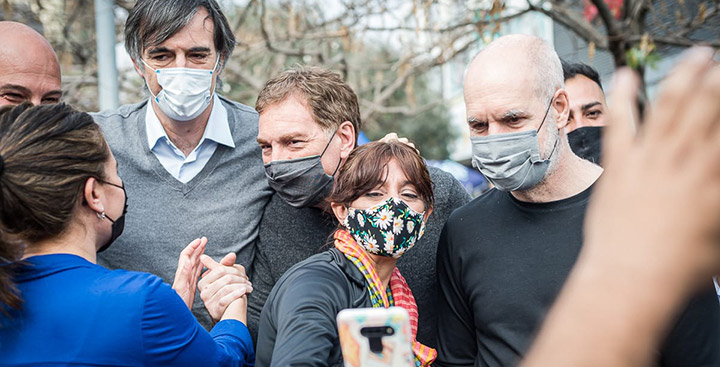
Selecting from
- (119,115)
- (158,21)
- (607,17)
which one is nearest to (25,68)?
(119,115)

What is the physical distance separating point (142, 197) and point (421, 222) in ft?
4.98

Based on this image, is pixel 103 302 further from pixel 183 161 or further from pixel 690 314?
pixel 690 314

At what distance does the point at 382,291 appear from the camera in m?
2.56

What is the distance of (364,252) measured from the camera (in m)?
2.63

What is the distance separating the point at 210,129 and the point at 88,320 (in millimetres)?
1679

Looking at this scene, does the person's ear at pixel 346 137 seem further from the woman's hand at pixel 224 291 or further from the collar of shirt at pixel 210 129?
the woman's hand at pixel 224 291

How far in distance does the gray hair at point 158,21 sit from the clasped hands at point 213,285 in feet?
4.06

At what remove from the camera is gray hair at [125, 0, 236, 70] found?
334 centimetres

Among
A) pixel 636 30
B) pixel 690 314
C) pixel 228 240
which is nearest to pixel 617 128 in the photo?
pixel 690 314

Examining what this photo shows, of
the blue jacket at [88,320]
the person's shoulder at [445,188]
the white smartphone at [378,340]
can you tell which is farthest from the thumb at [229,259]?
the white smartphone at [378,340]

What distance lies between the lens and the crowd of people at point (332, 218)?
84cm

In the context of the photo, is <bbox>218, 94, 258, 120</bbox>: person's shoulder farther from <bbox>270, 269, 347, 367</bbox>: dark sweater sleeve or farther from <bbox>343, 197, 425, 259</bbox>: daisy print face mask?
<bbox>270, 269, 347, 367</bbox>: dark sweater sleeve

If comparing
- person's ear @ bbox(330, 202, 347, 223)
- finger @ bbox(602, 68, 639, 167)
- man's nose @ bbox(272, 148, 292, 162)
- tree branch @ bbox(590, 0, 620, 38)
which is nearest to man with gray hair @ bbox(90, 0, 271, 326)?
man's nose @ bbox(272, 148, 292, 162)

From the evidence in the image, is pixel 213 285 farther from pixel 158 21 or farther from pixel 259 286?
pixel 158 21
